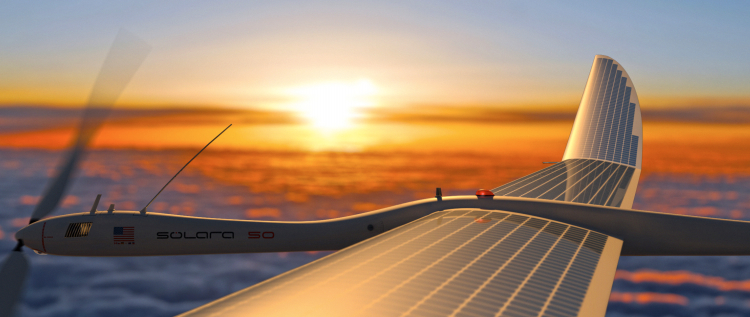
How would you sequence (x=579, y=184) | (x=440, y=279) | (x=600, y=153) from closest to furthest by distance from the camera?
(x=440, y=279), (x=579, y=184), (x=600, y=153)

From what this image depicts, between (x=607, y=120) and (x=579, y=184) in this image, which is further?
(x=607, y=120)

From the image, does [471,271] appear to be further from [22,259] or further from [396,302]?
[22,259]

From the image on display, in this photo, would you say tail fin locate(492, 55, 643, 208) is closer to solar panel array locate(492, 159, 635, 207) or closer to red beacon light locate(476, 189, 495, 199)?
solar panel array locate(492, 159, 635, 207)

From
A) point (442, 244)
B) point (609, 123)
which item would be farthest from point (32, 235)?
point (609, 123)

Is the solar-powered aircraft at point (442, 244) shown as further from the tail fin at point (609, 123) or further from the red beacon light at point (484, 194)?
the tail fin at point (609, 123)

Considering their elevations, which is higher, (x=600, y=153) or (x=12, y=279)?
(x=600, y=153)

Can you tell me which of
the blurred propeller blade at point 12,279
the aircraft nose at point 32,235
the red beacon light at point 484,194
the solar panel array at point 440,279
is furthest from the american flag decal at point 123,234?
the red beacon light at point 484,194

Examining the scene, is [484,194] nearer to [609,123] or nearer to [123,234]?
[123,234]
